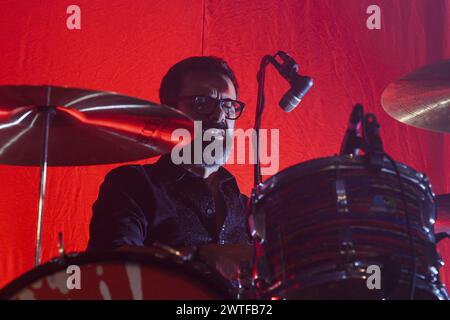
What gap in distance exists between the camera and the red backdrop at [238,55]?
2408mm

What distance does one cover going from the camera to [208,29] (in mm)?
2576

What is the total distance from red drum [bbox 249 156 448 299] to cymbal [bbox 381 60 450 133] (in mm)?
757

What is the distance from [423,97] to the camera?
1.88 m

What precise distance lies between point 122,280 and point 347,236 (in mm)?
400

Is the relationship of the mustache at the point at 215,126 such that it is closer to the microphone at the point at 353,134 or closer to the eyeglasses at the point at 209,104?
the eyeglasses at the point at 209,104

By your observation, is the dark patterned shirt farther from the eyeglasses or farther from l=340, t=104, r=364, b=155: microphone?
Answer: l=340, t=104, r=364, b=155: microphone

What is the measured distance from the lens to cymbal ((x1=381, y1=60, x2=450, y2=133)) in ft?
6.05

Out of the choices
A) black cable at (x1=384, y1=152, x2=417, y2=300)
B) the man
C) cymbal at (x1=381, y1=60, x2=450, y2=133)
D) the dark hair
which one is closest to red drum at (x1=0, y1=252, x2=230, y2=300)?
black cable at (x1=384, y1=152, x2=417, y2=300)

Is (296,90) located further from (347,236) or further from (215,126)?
(347,236)

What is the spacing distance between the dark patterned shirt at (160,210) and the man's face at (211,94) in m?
0.17

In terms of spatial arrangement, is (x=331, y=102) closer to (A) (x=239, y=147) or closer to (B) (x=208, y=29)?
(A) (x=239, y=147)

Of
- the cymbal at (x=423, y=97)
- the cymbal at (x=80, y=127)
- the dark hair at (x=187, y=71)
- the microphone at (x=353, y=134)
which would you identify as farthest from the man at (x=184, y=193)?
the microphone at (x=353, y=134)
